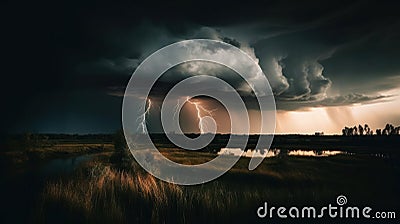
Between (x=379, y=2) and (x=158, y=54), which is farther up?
(x=379, y=2)

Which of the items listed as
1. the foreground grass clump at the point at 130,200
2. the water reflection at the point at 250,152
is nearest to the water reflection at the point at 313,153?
the water reflection at the point at 250,152

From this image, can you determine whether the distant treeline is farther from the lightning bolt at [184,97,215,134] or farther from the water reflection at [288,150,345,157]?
the lightning bolt at [184,97,215,134]

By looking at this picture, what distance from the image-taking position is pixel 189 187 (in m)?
6.59

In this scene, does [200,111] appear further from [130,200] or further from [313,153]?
[313,153]

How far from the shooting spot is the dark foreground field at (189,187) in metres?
6.27

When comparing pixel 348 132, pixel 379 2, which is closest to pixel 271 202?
pixel 348 132

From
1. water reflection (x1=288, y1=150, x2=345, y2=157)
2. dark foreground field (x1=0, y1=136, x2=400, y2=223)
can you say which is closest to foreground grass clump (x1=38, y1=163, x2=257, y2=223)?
dark foreground field (x1=0, y1=136, x2=400, y2=223)

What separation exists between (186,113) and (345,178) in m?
3.37

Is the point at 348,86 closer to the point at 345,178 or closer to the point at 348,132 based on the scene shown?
the point at 348,132

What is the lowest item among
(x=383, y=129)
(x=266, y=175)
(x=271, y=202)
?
(x=271, y=202)

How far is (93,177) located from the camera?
262 inches

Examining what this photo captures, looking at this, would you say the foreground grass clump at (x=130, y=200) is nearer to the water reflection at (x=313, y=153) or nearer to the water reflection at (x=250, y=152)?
the water reflection at (x=250, y=152)

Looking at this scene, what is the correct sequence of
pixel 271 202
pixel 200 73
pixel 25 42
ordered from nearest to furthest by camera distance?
pixel 271 202 → pixel 200 73 → pixel 25 42

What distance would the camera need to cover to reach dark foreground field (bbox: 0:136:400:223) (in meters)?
6.27
